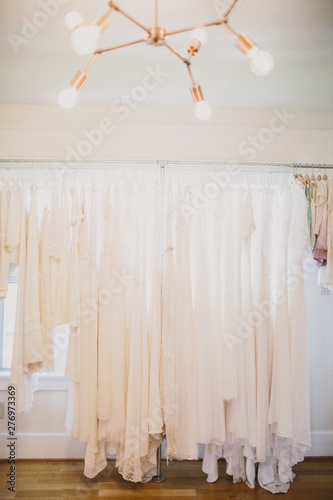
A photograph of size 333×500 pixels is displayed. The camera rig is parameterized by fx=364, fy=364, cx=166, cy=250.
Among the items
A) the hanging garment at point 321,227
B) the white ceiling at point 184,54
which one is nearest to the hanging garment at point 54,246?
the white ceiling at point 184,54

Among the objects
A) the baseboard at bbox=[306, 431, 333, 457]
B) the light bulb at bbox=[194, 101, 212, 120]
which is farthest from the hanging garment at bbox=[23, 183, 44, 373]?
the baseboard at bbox=[306, 431, 333, 457]

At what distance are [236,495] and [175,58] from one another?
2.62 metres

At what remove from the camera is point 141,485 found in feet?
7.42

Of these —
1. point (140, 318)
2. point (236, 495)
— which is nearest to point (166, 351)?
point (140, 318)

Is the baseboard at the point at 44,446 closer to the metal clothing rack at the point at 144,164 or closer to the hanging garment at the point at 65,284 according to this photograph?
the hanging garment at the point at 65,284

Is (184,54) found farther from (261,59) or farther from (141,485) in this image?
(141,485)

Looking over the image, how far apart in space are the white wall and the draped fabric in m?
0.48

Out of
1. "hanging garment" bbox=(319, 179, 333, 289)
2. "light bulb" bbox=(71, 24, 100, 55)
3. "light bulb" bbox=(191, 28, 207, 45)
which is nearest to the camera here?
"light bulb" bbox=(71, 24, 100, 55)

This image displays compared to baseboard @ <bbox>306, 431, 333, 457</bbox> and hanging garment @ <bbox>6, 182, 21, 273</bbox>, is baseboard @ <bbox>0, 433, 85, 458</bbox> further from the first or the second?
baseboard @ <bbox>306, 431, 333, 457</bbox>

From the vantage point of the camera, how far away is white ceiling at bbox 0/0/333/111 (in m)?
1.74

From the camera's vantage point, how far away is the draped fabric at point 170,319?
7.02ft

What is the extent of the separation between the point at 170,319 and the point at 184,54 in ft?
5.13

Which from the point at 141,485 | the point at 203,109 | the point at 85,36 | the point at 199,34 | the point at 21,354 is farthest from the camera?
the point at 141,485

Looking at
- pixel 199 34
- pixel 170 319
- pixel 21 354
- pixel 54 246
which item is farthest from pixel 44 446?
pixel 199 34
